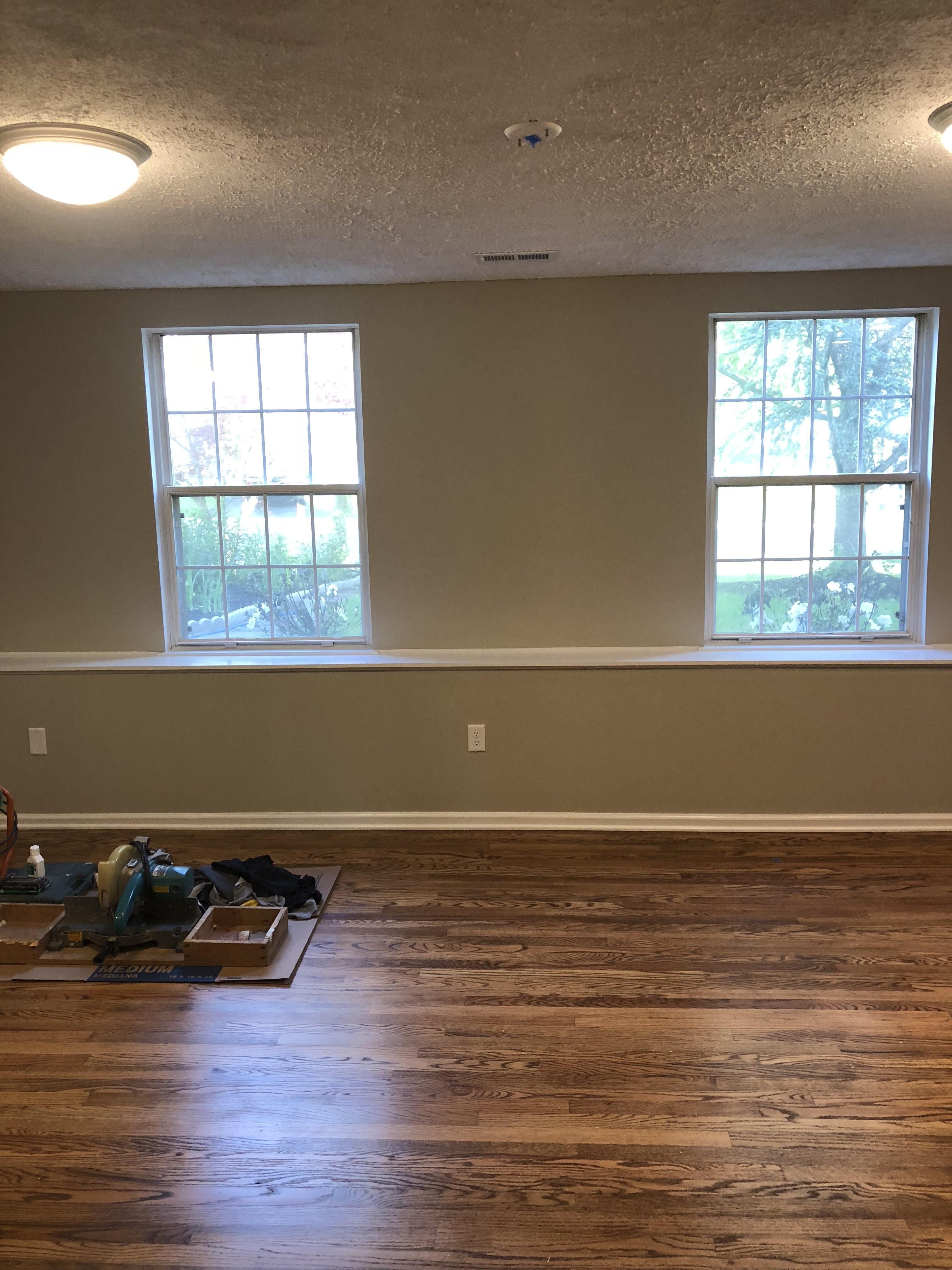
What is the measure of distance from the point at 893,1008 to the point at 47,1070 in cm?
238

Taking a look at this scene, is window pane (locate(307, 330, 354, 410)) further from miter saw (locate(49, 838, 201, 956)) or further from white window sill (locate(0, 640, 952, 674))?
miter saw (locate(49, 838, 201, 956))

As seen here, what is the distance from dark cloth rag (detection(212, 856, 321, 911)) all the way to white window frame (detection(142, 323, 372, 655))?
1139 mm

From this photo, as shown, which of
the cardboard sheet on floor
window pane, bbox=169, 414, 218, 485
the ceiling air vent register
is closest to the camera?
the cardboard sheet on floor

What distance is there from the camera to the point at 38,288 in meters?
3.97

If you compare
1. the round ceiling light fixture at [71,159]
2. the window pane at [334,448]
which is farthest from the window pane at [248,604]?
the round ceiling light fixture at [71,159]

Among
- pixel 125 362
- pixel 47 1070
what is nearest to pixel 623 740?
pixel 47 1070

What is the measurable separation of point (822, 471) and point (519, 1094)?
9.93 ft

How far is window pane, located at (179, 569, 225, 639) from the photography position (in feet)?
14.0

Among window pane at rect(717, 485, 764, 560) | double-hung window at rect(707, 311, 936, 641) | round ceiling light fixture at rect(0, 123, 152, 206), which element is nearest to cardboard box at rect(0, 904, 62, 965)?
round ceiling light fixture at rect(0, 123, 152, 206)

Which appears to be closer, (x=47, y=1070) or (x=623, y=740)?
(x=47, y=1070)

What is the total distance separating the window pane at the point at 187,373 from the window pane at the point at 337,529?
0.73m

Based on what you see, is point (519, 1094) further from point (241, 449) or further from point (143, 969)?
point (241, 449)

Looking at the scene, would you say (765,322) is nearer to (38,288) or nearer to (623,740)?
(623,740)

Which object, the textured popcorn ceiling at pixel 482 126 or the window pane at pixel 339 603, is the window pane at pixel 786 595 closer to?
the textured popcorn ceiling at pixel 482 126
